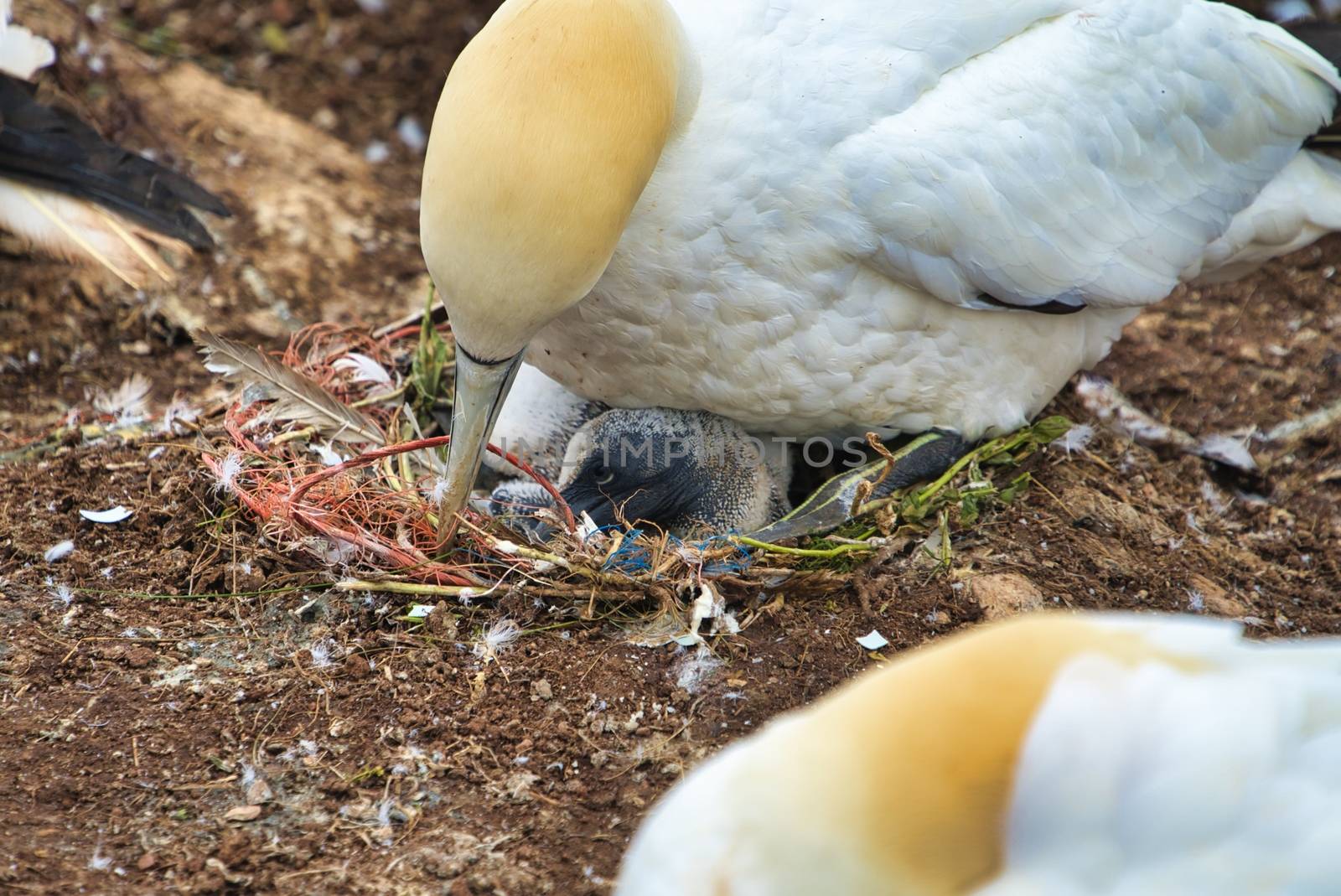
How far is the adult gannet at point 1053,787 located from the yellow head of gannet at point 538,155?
1.23 m

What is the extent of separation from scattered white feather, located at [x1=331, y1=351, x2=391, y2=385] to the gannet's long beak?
3.18 feet

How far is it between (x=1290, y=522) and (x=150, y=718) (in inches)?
133

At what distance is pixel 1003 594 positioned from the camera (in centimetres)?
345

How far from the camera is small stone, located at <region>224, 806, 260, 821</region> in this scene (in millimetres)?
2701

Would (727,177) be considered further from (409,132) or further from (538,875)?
(409,132)

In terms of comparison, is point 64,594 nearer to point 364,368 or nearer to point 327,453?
point 327,453

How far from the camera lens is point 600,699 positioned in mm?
3055

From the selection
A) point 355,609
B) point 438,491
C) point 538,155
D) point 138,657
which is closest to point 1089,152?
point 538,155

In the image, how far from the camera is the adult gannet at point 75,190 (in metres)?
4.54

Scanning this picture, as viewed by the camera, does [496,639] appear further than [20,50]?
No

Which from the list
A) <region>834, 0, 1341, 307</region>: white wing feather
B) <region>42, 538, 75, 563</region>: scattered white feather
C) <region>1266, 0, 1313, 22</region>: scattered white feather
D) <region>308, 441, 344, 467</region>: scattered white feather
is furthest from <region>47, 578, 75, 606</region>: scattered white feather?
<region>1266, 0, 1313, 22</region>: scattered white feather

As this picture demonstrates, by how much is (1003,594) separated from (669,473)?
0.97 meters

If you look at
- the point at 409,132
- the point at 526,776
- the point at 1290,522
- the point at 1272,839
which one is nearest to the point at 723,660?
the point at 526,776

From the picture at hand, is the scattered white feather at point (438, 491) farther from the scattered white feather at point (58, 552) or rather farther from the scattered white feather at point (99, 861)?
the scattered white feather at point (99, 861)
